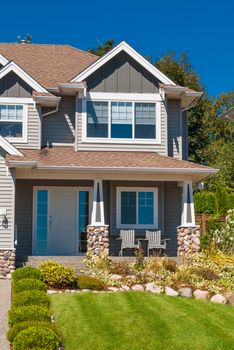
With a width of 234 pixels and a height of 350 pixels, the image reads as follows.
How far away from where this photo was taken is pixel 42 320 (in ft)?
34.1

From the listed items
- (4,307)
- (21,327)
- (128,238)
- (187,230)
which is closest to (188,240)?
(187,230)

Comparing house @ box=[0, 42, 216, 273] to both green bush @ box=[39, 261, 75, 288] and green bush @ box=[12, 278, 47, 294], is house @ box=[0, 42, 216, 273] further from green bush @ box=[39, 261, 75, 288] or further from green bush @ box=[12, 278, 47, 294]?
green bush @ box=[12, 278, 47, 294]

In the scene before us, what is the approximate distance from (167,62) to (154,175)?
22106 mm

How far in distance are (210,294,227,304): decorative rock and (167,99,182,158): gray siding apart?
8817 mm

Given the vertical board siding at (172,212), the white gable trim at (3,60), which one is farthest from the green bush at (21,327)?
the white gable trim at (3,60)

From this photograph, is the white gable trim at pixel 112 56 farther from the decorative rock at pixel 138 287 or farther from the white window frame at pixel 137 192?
the decorative rock at pixel 138 287

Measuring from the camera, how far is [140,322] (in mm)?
11297

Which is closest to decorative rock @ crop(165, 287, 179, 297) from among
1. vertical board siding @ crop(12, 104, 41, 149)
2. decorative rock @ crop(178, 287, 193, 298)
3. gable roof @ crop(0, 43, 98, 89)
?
decorative rock @ crop(178, 287, 193, 298)

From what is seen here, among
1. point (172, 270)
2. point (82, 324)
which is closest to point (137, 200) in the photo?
point (172, 270)

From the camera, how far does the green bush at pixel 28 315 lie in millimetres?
10422

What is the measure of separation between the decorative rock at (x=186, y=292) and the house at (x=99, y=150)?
4964 millimetres

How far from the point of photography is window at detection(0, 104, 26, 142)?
69.3 feet

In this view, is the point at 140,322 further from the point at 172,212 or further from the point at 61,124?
the point at 61,124

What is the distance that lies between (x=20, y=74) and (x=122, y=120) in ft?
12.4
